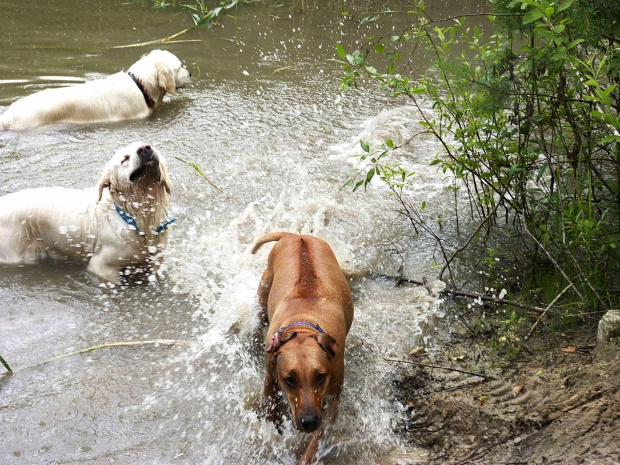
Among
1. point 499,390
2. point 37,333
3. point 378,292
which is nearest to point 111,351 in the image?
point 37,333

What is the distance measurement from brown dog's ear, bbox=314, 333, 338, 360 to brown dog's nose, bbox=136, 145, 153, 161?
238 centimetres

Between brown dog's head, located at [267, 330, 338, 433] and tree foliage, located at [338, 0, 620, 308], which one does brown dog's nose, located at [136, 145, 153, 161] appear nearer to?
tree foliage, located at [338, 0, 620, 308]

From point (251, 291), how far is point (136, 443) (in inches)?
64.7

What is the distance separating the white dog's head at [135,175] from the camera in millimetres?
4945

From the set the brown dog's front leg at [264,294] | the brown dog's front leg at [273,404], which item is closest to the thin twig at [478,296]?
the brown dog's front leg at [264,294]

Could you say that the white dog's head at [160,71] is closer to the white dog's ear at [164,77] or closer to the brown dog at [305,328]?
the white dog's ear at [164,77]

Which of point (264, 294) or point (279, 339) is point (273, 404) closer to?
point (279, 339)

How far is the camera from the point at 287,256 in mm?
4145

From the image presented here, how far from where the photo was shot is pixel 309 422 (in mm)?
3133

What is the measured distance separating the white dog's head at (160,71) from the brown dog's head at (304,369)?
18.5ft

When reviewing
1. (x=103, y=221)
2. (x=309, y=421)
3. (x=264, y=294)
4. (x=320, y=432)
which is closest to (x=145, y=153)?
(x=103, y=221)

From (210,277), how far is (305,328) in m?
1.93

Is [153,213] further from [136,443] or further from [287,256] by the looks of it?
[136,443]

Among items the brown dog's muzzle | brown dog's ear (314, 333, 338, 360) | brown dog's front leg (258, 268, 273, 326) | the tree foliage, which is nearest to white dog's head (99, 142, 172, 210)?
brown dog's front leg (258, 268, 273, 326)
